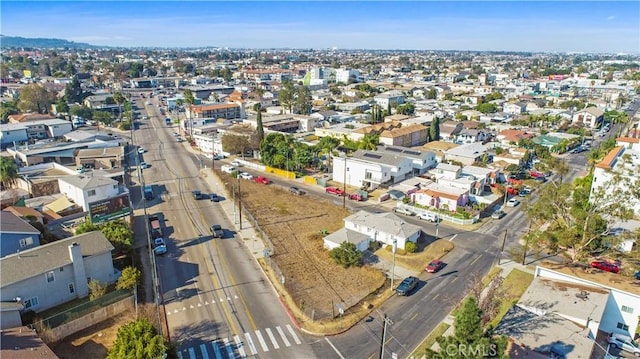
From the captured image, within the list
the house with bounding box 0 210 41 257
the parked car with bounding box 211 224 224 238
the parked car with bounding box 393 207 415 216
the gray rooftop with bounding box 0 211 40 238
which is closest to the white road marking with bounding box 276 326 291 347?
the parked car with bounding box 211 224 224 238

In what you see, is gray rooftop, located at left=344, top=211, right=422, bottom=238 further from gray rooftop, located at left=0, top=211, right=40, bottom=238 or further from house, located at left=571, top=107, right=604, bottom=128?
house, located at left=571, top=107, right=604, bottom=128

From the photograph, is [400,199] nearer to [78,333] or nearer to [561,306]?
[561,306]

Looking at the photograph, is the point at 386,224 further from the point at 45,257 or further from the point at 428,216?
the point at 45,257

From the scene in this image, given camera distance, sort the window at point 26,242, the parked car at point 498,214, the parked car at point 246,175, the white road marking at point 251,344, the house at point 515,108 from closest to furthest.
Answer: the white road marking at point 251,344, the window at point 26,242, the parked car at point 498,214, the parked car at point 246,175, the house at point 515,108

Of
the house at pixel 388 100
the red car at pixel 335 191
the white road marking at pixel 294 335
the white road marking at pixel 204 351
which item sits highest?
the house at pixel 388 100

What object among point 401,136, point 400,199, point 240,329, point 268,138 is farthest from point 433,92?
point 240,329

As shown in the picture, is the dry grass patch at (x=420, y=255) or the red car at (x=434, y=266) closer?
the red car at (x=434, y=266)

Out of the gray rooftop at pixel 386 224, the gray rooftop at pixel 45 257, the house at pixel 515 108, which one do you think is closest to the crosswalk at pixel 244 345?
the gray rooftop at pixel 45 257

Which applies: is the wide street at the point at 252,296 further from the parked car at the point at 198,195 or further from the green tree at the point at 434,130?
the green tree at the point at 434,130
